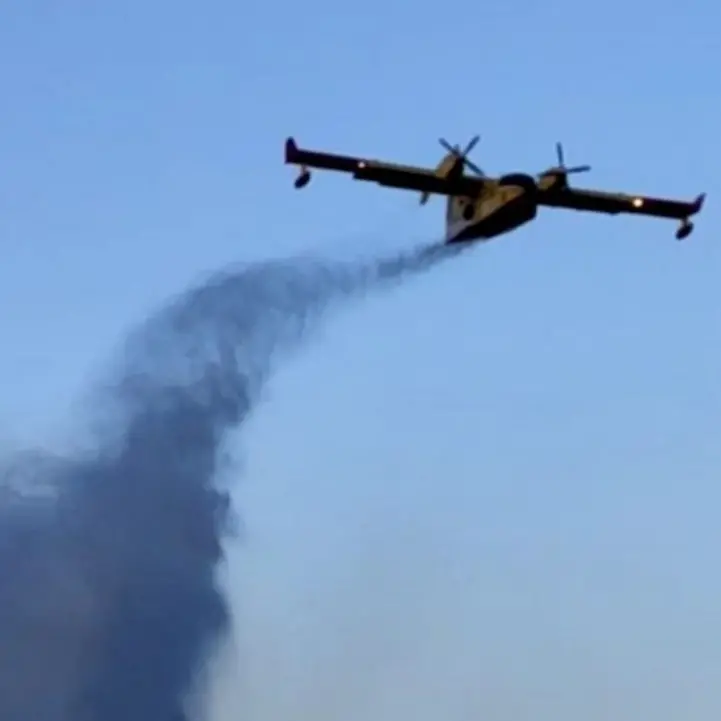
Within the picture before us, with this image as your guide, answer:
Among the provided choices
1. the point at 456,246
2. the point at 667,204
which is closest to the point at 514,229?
the point at 456,246

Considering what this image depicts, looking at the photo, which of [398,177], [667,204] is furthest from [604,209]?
[398,177]

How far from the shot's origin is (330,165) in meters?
91.7

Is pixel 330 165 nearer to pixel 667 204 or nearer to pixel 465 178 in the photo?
pixel 465 178

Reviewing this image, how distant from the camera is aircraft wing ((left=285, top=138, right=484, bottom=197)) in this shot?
299ft

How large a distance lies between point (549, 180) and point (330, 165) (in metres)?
8.46

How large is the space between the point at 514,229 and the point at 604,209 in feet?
19.5

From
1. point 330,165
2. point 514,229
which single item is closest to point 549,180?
point 514,229

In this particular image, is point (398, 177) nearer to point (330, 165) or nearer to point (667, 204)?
point (330, 165)

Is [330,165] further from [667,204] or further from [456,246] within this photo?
[667,204]

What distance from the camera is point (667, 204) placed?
9700cm

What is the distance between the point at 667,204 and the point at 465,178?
947cm

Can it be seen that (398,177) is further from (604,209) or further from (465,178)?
(604,209)

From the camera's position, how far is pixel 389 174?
91.9 m

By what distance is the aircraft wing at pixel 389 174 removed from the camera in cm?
9106
